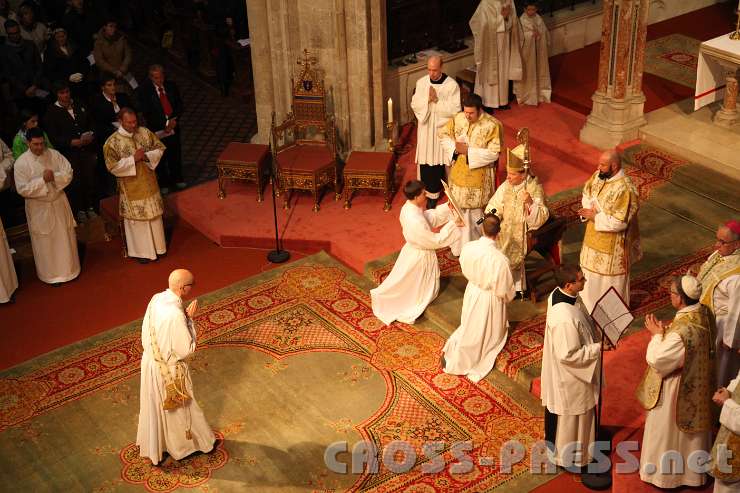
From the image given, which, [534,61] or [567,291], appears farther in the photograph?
[534,61]

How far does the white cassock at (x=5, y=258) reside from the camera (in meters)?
10.2

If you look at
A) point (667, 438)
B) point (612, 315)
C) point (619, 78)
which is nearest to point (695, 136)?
point (619, 78)

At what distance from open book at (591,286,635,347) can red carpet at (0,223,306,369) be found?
4.49 metres

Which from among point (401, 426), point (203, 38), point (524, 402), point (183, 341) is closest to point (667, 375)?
point (524, 402)

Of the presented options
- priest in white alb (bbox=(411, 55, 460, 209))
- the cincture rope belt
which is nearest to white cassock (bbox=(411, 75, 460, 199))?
priest in white alb (bbox=(411, 55, 460, 209))

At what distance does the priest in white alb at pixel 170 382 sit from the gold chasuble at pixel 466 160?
125 inches

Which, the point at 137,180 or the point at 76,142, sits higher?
the point at 76,142

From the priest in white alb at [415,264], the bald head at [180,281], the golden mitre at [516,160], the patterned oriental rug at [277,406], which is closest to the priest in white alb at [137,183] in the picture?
the patterned oriental rug at [277,406]

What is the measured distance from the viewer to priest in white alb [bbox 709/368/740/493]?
650 cm

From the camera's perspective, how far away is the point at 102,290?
413 inches

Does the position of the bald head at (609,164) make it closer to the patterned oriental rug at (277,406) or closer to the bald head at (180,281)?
the patterned oriental rug at (277,406)

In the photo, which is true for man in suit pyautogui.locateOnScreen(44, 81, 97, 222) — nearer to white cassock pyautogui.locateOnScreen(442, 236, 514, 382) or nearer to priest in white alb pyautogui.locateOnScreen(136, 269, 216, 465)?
priest in white alb pyautogui.locateOnScreen(136, 269, 216, 465)

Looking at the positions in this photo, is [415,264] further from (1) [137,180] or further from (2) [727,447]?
(2) [727,447]

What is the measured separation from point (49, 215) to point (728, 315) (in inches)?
247
